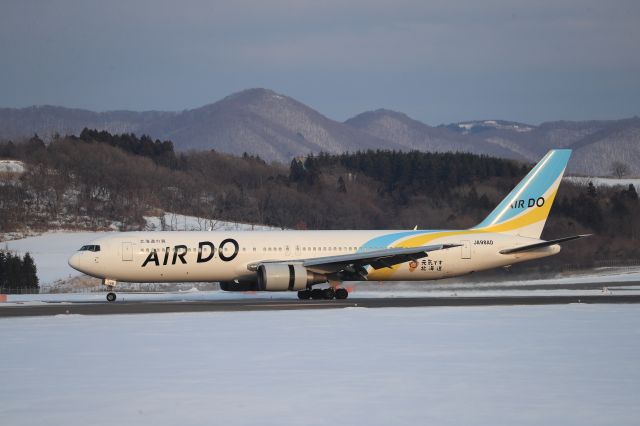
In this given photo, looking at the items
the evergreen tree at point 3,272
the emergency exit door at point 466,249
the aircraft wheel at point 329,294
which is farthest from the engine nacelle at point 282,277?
the evergreen tree at point 3,272

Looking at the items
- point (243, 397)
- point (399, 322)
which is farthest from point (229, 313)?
point (243, 397)

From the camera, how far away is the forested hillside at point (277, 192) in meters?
121

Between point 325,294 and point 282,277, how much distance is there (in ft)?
10.6

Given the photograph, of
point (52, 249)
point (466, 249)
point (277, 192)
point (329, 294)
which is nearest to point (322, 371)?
point (329, 294)

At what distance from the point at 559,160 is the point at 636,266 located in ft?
77.3

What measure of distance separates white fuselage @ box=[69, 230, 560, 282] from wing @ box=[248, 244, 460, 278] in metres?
0.82

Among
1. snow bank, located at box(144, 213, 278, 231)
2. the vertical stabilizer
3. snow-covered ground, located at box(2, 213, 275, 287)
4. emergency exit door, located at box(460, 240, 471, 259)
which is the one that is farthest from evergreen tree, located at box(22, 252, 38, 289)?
snow bank, located at box(144, 213, 278, 231)

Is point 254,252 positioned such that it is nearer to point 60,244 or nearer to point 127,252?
point 127,252

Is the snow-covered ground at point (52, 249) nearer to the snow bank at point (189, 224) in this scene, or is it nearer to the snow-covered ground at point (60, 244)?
the snow-covered ground at point (60, 244)

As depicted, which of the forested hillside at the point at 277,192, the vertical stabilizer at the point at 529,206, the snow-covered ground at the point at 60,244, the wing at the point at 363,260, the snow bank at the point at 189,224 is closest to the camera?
the wing at the point at 363,260

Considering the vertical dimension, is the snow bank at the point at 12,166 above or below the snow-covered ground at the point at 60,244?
above

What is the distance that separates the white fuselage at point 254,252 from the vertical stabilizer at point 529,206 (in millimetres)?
886

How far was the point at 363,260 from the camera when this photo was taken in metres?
45.6

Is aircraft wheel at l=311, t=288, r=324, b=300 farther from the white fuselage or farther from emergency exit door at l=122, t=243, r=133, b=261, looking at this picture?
emergency exit door at l=122, t=243, r=133, b=261
